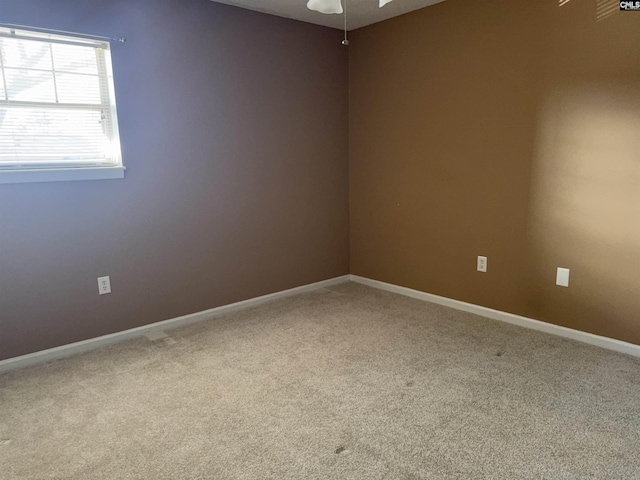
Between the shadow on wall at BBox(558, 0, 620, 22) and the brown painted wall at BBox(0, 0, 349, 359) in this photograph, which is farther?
the brown painted wall at BBox(0, 0, 349, 359)

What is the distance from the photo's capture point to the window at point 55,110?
255 cm

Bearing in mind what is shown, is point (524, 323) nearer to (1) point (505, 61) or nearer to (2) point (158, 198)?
(1) point (505, 61)

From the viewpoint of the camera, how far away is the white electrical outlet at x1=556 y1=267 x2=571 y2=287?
9.58 feet

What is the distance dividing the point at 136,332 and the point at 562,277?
2903 millimetres

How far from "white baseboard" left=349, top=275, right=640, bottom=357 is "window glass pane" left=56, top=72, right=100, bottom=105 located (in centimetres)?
270

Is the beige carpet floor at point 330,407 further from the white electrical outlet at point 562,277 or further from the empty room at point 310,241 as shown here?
the white electrical outlet at point 562,277

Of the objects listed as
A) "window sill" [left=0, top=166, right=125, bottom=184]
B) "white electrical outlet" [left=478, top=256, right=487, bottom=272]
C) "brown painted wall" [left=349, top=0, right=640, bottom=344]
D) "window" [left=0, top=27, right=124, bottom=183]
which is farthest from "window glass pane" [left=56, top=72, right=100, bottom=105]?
"white electrical outlet" [left=478, top=256, right=487, bottom=272]

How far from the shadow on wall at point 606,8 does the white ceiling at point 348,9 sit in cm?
108

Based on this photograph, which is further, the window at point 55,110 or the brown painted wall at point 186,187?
the brown painted wall at point 186,187

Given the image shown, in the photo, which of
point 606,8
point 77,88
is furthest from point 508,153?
point 77,88

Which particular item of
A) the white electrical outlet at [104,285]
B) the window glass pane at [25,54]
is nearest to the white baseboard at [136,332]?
the white electrical outlet at [104,285]

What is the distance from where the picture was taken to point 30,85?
8.52 ft

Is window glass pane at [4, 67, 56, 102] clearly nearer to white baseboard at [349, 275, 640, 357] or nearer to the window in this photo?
the window

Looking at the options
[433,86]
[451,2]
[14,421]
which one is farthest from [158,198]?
[451,2]
